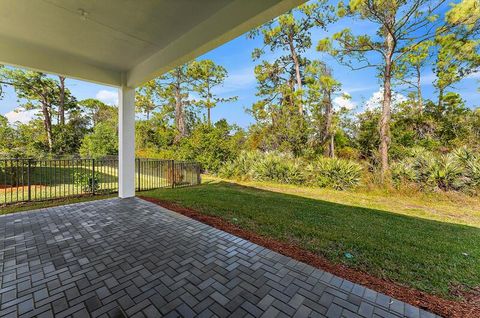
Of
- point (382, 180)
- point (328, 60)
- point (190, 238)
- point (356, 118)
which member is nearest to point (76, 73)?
point (190, 238)

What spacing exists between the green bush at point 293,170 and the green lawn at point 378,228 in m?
1.14

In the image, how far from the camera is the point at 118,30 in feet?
9.78

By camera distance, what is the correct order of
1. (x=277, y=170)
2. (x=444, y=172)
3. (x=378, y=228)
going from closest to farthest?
(x=378, y=228), (x=444, y=172), (x=277, y=170)

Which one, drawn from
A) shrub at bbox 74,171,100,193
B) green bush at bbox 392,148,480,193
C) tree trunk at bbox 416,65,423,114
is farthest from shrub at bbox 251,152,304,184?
tree trunk at bbox 416,65,423,114

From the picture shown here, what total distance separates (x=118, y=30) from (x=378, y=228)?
16.9 ft

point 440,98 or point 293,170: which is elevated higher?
point 440,98

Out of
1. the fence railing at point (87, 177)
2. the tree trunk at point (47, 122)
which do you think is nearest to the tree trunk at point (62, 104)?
the tree trunk at point (47, 122)

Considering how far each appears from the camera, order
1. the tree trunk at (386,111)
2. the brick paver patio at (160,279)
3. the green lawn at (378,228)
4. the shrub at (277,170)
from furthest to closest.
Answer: the tree trunk at (386,111) → the shrub at (277,170) → the green lawn at (378,228) → the brick paver patio at (160,279)

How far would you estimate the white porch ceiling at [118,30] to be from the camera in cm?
241

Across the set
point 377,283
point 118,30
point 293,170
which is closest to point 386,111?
point 293,170

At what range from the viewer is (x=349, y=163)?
290 inches

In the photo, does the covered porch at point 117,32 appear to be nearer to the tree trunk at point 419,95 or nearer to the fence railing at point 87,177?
the fence railing at point 87,177

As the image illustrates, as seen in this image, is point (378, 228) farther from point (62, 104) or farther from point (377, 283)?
point (62, 104)

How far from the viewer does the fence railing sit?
17.8 ft
